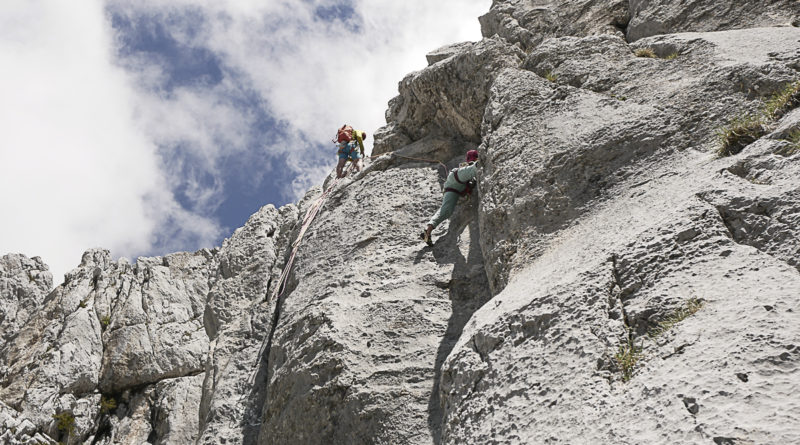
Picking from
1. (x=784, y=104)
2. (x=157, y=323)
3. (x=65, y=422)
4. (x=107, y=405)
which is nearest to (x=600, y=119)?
(x=784, y=104)

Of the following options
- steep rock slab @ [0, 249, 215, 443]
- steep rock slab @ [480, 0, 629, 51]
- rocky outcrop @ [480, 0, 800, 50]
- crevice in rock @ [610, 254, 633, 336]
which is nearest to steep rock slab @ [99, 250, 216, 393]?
steep rock slab @ [0, 249, 215, 443]

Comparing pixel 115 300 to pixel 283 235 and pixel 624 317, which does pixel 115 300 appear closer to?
pixel 283 235

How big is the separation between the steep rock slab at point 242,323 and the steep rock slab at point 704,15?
11682 mm

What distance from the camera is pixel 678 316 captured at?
6.55 meters

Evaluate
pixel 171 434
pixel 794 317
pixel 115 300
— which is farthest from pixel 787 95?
pixel 115 300

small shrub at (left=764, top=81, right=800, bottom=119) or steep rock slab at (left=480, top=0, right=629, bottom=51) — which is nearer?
small shrub at (left=764, top=81, right=800, bottom=119)

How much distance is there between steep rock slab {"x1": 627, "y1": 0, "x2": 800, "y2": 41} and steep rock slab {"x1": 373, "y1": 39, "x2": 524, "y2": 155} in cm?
325

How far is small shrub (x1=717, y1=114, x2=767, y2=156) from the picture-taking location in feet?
28.2

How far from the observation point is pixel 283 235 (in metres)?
19.6

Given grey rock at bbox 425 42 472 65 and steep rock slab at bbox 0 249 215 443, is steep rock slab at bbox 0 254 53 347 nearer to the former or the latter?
steep rock slab at bbox 0 249 215 443

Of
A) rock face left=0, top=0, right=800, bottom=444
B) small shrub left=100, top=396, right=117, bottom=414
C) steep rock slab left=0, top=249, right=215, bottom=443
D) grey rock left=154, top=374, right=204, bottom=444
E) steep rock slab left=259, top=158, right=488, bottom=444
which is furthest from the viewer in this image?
small shrub left=100, top=396, right=117, bottom=414

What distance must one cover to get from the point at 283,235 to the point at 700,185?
1386 cm

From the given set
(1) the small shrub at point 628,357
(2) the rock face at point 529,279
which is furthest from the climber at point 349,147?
(1) the small shrub at point 628,357

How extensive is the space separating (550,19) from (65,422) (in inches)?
802
